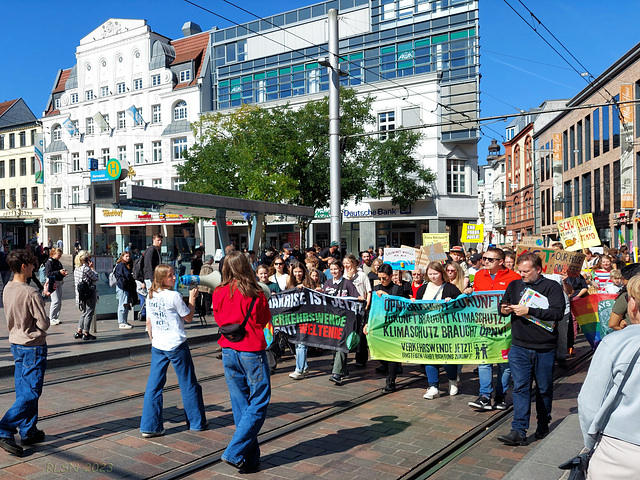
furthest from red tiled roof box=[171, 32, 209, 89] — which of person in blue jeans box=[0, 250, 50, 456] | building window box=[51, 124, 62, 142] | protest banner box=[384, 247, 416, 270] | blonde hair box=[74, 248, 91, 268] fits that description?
person in blue jeans box=[0, 250, 50, 456]

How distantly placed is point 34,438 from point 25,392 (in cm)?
55

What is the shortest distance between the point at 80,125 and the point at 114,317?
42233 mm

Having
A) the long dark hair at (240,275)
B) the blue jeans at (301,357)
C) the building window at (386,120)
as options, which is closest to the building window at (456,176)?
the building window at (386,120)

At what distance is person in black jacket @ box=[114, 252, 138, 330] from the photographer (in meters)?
12.8

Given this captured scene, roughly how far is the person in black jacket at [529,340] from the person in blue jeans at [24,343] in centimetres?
427

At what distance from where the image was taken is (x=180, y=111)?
153ft

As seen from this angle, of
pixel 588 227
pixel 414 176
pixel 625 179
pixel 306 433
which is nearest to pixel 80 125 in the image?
pixel 414 176

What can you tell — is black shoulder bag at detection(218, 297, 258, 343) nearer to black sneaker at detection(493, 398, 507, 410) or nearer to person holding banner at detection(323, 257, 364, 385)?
person holding banner at detection(323, 257, 364, 385)

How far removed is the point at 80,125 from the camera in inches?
2032

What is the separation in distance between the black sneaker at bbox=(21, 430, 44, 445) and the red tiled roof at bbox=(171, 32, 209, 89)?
42872 millimetres

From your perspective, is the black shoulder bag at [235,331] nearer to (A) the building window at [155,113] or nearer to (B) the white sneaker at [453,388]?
(B) the white sneaker at [453,388]

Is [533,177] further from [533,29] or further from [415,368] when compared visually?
[415,368]

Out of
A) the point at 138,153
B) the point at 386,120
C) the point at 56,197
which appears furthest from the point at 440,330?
the point at 56,197

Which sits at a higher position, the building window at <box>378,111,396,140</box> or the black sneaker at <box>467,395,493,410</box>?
the building window at <box>378,111,396,140</box>
